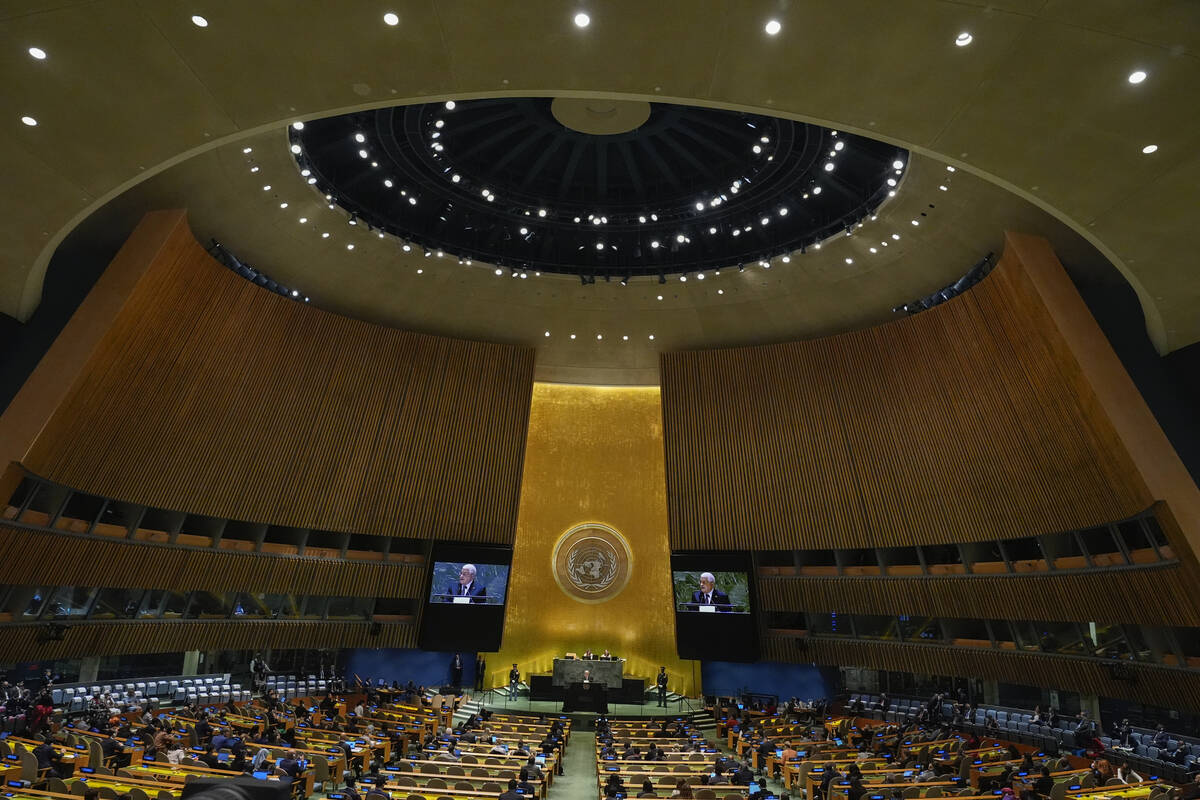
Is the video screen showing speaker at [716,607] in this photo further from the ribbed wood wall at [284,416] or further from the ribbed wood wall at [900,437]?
the ribbed wood wall at [284,416]

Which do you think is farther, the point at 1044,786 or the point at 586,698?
the point at 586,698

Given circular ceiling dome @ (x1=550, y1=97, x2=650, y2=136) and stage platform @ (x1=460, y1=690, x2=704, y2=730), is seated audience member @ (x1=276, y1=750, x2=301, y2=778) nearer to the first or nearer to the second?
stage platform @ (x1=460, y1=690, x2=704, y2=730)

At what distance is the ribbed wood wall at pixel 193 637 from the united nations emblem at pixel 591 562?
5.79 metres

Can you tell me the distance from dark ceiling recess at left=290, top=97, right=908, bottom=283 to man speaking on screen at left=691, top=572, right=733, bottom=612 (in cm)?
849

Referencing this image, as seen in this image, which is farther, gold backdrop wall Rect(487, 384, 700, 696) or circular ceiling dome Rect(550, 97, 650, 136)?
gold backdrop wall Rect(487, 384, 700, 696)

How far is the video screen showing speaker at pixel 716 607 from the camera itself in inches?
735

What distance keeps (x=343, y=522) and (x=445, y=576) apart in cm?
308

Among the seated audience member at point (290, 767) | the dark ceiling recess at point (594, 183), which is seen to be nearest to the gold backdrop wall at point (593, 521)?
the dark ceiling recess at point (594, 183)

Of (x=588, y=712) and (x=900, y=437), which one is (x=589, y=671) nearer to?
(x=588, y=712)

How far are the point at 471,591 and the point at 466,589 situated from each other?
0.15 metres

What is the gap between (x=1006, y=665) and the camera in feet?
49.9

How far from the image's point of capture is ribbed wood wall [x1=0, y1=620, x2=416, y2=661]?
13297 mm

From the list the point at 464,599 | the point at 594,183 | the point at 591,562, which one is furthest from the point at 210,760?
the point at 591,562

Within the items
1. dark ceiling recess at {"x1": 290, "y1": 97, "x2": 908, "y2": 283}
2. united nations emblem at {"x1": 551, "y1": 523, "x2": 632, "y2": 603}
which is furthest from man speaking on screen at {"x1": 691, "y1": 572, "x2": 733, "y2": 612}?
dark ceiling recess at {"x1": 290, "y1": 97, "x2": 908, "y2": 283}
